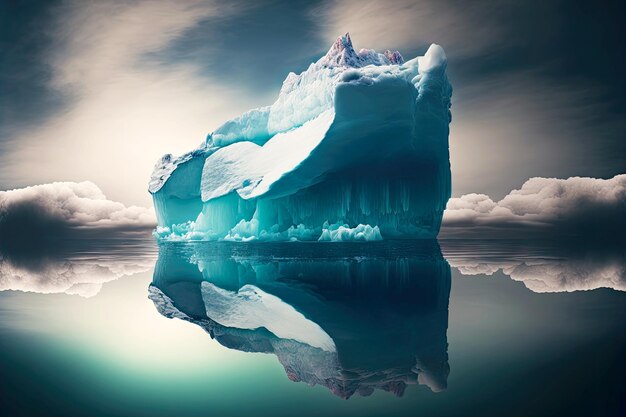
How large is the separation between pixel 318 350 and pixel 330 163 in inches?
523

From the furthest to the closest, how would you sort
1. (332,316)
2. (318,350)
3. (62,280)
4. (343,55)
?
1. (343,55)
2. (62,280)
3. (332,316)
4. (318,350)

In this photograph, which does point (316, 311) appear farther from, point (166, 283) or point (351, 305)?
point (166, 283)

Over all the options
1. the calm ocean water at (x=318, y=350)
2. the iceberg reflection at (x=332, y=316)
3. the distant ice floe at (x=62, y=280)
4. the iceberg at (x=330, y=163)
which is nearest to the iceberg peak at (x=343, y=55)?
the iceberg at (x=330, y=163)

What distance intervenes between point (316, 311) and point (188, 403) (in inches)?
103

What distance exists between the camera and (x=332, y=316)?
17.8 feet

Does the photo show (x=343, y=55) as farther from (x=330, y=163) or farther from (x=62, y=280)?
(x=62, y=280)

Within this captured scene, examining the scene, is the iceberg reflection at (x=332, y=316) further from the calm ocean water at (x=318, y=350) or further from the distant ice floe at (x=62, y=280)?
the distant ice floe at (x=62, y=280)

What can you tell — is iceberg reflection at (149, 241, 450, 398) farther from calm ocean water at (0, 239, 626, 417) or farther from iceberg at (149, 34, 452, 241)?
iceberg at (149, 34, 452, 241)

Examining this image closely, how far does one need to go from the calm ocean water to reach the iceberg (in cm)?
880

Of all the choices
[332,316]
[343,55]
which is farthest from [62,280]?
[343,55]

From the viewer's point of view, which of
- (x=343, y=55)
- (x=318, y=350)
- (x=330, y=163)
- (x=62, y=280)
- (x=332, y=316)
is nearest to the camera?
(x=318, y=350)

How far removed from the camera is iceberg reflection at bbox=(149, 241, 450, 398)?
11.8 feet

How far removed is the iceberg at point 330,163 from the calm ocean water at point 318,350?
8800 millimetres

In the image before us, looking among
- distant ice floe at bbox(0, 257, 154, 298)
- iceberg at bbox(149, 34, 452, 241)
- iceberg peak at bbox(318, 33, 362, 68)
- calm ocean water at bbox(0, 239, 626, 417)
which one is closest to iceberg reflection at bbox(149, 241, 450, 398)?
calm ocean water at bbox(0, 239, 626, 417)
